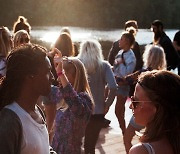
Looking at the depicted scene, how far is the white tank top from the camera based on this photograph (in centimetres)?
238

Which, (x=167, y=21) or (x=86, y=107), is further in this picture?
(x=167, y=21)

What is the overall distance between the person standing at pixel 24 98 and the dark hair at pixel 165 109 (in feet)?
1.74

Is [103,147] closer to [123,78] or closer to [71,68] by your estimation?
[123,78]

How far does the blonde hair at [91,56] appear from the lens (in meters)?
5.64

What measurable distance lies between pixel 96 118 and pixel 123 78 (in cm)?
159

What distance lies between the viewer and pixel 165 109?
7.76ft

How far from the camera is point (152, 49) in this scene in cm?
591

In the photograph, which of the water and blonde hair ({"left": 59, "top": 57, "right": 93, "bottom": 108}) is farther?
the water

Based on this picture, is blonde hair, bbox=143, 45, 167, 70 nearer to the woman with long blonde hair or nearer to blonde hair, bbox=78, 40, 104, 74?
blonde hair, bbox=78, 40, 104, 74

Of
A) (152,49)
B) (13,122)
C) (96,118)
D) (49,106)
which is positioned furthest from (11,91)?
(152,49)

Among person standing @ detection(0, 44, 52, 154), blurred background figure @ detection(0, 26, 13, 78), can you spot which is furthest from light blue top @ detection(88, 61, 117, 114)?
person standing @ detection(0, 44, 52, 154)

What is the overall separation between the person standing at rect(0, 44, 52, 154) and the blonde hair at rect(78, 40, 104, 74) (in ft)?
9.93

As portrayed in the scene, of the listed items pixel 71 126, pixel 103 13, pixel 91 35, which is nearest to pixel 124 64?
pixel 71 126

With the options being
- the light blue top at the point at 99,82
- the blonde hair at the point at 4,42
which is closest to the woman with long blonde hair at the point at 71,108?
the light blue top at the point at 99,82
